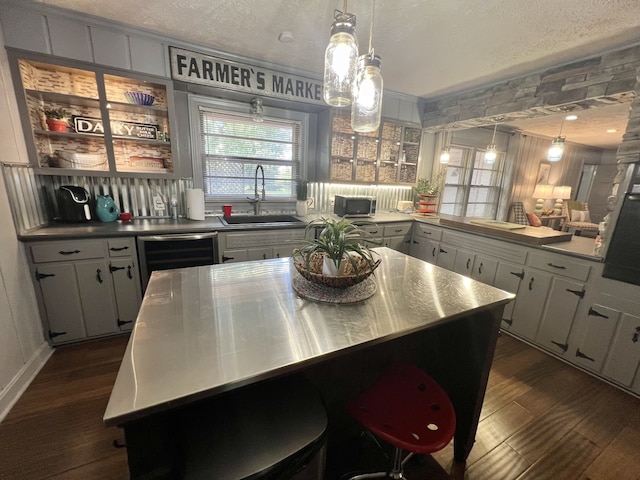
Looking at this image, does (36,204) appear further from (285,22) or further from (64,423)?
(285,22)

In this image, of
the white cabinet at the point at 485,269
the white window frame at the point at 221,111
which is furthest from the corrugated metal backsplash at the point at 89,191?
the white cabinet at the point at 485,269

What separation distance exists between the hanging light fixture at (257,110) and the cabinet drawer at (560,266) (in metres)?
3.08

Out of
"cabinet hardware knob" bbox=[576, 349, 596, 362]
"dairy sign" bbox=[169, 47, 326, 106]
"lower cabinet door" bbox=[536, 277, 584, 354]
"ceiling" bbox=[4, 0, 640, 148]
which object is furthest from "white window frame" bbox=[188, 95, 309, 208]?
"cabinet hardware knob" bbox=[576, 349, 596, 362]

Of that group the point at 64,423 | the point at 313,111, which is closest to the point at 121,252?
the point at 64,423

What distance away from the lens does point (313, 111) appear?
11.1ft

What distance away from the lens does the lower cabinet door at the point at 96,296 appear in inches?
83.1

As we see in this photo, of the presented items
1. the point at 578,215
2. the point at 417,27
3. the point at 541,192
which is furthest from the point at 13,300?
the point at 578,215

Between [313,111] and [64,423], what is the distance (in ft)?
11.7

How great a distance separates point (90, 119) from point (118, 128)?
0.65 ft

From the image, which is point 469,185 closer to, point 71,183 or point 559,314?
point 559,314

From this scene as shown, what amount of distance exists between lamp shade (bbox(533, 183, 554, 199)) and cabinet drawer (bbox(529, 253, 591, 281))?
4899 millimetres

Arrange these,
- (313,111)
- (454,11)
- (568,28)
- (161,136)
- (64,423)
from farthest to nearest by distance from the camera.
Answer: (313,111)
(161,136)
(568,28)
(454,11)
(64,423)

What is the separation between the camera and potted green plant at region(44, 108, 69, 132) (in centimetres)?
216

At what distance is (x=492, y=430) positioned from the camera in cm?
163
